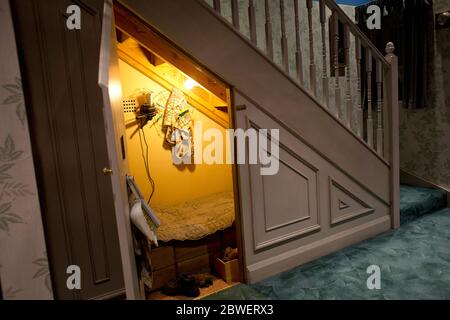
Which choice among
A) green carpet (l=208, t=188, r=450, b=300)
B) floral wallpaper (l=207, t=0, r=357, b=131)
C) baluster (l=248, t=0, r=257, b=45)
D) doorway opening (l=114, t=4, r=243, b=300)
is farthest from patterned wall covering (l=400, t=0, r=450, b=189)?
baluster (l=248, t=0, r=257, b=45)

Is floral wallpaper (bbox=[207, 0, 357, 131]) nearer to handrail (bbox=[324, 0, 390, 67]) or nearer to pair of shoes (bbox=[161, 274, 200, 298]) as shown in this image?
handrail (bbox=[324, 0, 390, 67])

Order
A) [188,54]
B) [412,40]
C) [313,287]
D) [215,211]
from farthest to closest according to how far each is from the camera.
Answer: [412,40] → [215,211] → [313,287] → [188,54]

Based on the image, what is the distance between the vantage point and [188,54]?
6.54 ft

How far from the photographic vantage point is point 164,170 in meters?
3.23

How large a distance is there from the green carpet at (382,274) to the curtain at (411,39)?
4.88 feet

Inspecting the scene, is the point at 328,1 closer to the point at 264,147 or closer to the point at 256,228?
the point at 264,147

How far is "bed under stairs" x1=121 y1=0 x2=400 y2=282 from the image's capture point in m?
2.03

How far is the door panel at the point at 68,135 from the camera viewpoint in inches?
72.1

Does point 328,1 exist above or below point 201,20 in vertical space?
above

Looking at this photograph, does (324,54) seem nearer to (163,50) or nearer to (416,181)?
(163,50)

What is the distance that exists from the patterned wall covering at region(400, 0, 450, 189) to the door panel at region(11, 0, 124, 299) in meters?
3.14

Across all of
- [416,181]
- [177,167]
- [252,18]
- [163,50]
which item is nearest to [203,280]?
[177,167]

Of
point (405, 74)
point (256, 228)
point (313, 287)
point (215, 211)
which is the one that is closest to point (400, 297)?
point (313, 287)

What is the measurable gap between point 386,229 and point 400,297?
1044mm
